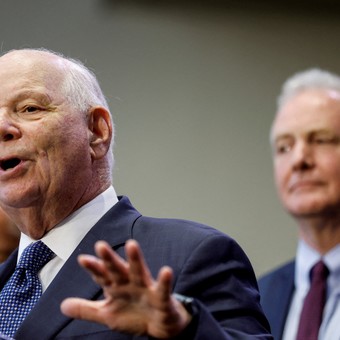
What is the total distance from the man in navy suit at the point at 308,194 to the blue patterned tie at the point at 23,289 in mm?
640

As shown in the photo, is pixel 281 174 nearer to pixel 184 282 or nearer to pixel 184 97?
pixel 184 282

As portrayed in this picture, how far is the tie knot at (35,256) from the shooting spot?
1731 millimetres

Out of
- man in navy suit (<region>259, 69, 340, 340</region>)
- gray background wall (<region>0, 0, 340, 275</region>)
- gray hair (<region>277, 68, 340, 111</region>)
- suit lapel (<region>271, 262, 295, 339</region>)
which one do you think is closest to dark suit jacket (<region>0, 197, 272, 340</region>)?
man in navy suit (<region>259, 69, 340, 340</region>)

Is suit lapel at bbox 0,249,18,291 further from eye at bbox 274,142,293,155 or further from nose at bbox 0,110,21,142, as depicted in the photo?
eye at bbox 274,142,293,155

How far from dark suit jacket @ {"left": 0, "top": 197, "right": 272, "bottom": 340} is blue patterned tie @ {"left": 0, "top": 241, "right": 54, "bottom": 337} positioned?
0.08 metres

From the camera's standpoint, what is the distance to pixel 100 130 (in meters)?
1.95

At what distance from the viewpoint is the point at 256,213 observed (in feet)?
10.8

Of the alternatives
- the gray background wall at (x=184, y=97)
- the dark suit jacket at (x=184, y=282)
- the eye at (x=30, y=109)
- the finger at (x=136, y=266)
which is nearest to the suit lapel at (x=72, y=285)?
the dark suit jacket at (x=184, y=282)

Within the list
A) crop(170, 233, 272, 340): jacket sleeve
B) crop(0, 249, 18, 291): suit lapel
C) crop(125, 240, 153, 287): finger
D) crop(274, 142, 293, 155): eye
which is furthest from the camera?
crop(274, 142, 293, 155): eye

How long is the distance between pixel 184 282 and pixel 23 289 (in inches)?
14.0

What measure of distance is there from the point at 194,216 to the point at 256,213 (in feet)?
0.79

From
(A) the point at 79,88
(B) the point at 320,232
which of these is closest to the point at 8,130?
(A) the point at 79,88

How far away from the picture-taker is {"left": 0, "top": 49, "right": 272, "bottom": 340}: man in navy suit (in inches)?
58.8

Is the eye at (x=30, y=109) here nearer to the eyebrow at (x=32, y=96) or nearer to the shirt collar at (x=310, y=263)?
the eyebrow at (x=32, y=96)
